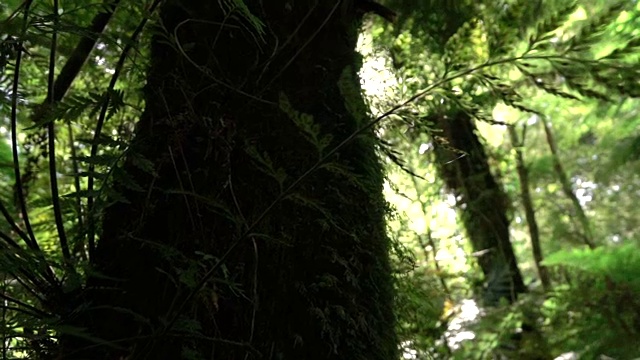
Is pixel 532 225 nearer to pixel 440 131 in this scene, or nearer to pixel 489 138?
pixel 489 138

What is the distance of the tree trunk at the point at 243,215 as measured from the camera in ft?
3.25

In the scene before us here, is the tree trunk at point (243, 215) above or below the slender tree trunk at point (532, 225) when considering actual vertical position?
below

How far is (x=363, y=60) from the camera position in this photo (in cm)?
167

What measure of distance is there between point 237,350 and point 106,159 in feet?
1.48

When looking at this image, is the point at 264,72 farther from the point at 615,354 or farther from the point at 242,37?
the point at 615,354

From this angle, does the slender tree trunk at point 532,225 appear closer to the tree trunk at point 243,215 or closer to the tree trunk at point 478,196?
the tree trunk at point 478,196

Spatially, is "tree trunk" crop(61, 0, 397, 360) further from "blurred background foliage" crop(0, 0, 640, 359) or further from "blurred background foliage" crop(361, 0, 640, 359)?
"blurred background foliage" crop(361, 0, 640, 359)

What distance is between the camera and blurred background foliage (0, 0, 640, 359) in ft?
3.63

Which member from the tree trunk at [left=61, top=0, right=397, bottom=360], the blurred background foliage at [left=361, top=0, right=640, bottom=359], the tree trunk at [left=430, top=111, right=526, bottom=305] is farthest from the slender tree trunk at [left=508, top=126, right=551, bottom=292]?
the tree trunk at [left=61, top=0, right=397, bottom=360]

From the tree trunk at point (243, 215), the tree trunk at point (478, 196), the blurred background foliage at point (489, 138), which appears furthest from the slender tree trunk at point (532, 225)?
the tree trunk at point (243, 215)

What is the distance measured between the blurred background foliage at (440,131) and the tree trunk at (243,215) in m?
0.10

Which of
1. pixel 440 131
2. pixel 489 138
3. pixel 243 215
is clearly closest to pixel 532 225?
pixel 489 138

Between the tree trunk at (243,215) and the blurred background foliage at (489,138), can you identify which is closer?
the tree trunk at (243,215)

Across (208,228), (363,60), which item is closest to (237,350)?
(208,228)
